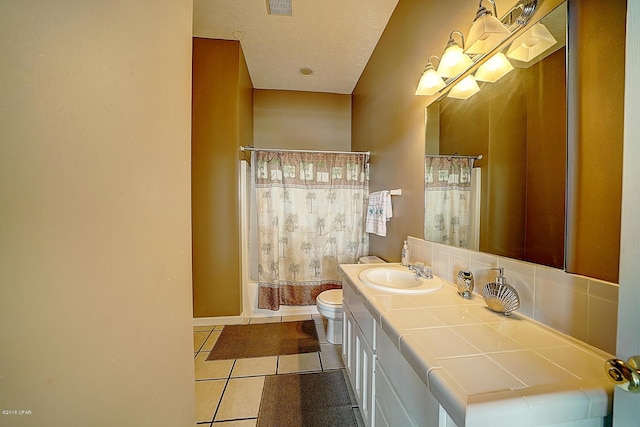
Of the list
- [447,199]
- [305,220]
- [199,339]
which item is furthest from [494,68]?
[199,339]

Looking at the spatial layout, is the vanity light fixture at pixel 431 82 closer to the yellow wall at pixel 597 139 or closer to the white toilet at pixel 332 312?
the yellow wall at pixel 597 139

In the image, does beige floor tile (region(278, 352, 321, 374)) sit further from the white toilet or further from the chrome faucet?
the chrome faucet

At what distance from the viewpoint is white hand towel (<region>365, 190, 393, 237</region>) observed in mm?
2027

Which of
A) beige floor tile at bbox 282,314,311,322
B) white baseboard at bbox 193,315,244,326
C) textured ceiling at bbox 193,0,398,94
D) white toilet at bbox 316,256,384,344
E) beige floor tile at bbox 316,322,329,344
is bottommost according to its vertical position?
beige floor tile at bbox 282,314,311,322

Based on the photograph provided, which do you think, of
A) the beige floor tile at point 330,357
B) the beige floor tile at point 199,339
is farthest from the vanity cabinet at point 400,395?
the beige floor tile at point 199,339

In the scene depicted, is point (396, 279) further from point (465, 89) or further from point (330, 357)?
point (465, 89)

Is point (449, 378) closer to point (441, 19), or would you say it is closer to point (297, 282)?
point (441, 19)

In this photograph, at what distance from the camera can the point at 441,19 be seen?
4.40 feet

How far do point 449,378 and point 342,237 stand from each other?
2.26 metres

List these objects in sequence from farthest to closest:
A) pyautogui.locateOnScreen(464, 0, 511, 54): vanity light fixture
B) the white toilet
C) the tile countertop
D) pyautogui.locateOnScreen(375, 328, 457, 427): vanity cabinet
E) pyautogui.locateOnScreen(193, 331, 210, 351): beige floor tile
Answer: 1. pyautogui.locateOnScreen(193, 331, 210, 351): beige floor tile
2. the white toilet
3. pyautogui.locateOnScreen(464, 0, 511, 54): vanity light fixture
4. pyautogui.locateOnScreen(375, 328, 457, 427): vanity cabinet
5. the tile countertop

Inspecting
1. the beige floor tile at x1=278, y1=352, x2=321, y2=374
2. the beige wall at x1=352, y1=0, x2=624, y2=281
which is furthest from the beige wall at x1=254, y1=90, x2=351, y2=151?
the beige floor tile at x1=278, y1=352, x2=321, y2=374

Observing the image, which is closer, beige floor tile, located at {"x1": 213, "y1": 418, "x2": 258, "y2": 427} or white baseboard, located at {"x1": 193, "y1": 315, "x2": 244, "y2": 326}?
beige floor tile, located at {"x1": 213, "y1": 418, "x2": 258, "y2": 427}

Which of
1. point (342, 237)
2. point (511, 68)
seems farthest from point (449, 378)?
point (342, 237)

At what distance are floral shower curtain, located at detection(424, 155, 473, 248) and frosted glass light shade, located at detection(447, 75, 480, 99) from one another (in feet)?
1.10
